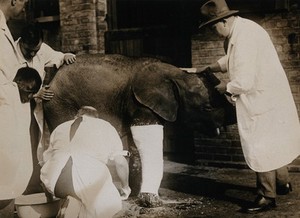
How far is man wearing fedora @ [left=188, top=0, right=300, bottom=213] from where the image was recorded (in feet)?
14.4

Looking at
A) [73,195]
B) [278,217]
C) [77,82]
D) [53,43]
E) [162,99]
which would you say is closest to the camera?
[73,195]

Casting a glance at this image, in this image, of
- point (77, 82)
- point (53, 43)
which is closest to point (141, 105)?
point (77, 82)

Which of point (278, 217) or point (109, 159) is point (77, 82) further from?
point (278, 217)

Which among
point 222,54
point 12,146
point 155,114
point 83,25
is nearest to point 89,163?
point 12,146

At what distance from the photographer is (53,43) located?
25.2 feet

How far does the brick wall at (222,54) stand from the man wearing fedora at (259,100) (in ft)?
4.88

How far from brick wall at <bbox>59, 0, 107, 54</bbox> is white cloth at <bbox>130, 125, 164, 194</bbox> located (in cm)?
258

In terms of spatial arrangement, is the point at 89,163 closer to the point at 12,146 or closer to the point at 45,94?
the point at 12,146

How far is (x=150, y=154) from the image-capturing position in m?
4.85

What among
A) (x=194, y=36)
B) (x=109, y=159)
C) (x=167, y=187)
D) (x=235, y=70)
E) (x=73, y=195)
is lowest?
(x=167, y=187)

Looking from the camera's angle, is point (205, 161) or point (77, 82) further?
point (205, 161)

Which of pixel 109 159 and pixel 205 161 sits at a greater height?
pixel 109 159

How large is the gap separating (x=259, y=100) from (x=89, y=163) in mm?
1815

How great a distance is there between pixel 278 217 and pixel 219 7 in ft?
7.15
